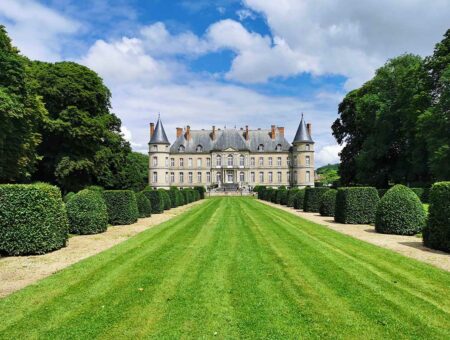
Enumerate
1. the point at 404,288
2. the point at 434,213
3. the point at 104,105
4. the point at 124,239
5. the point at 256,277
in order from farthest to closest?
the point at 104,105 → the point at 124,239 → the point at 434,213 → the point at 256,277 → the point at 404,288

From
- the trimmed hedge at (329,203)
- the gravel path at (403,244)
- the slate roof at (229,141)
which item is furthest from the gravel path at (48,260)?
the slate roof at (229,141)

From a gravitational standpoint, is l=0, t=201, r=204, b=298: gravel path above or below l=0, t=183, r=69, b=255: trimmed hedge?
below

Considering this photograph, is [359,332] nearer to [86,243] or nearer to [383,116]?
[86,243]

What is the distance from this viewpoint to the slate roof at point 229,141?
→ 6356cm

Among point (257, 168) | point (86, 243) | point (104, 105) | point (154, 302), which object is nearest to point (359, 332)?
point (154, 302)

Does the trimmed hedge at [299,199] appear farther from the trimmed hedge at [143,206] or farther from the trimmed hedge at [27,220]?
the trimmed hedge at [27,220]

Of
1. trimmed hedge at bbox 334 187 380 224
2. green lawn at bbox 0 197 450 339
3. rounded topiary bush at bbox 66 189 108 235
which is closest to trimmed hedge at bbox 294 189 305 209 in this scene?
trimmed hedge at bbox 334 187 380 224

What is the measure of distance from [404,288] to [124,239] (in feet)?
25.0

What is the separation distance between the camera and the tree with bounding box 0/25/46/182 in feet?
60.1

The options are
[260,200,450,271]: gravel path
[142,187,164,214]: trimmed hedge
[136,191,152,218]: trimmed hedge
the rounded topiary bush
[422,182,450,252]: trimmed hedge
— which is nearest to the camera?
[260,200,450,271]: gravel path

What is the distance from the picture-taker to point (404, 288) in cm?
558

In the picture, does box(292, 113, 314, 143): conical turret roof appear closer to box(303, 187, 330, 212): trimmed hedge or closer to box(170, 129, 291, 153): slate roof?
box(170, 129, 291, 153): slate roof

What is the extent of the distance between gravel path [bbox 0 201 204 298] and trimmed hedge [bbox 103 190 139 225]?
111 inches

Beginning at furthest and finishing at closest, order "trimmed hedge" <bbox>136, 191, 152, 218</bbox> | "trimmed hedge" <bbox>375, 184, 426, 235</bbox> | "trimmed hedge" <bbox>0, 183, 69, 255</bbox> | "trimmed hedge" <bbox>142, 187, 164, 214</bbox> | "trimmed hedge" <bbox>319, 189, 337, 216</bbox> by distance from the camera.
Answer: "trimmed hedge" <bbox>142, 187, 164, 214</bbox>
"trimmed hedge" <bbox>319, 189, 337, 216</bbox>
"trimmed hedge" <bbox>136, 191, 152, 218</bbox>
"trimmed hedge" <bbox>375, 184, 426, 235</bbox>
"trimmed hedge" <bbox>0, 183, 69, 255</bbox>
